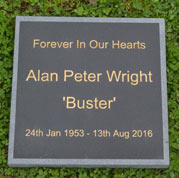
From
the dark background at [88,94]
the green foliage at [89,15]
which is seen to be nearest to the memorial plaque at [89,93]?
the dark background at [88,94]

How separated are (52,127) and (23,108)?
326 mm

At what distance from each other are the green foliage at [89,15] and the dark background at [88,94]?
20cm

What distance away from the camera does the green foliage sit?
3.04m

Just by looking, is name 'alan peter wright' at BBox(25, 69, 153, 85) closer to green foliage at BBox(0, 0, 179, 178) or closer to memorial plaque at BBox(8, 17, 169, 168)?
memorial plaque at BBox(8, 17, 169, 168)

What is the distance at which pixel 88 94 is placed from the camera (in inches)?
120

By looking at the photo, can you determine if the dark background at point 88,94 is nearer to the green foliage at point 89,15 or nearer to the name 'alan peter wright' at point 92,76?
the name 'alan peter wright' at point 92,76

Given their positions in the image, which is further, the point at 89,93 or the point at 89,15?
the point at 89,15

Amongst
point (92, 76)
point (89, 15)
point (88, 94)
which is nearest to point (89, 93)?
point (88, 94)

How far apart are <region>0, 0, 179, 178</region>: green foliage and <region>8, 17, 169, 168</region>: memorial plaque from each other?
15cm

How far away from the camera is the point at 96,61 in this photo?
Result: 313 cm

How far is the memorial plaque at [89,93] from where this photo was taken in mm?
2939

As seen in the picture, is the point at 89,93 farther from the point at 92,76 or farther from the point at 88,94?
the point at 92,76

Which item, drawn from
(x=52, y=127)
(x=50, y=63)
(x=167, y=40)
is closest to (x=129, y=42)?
(x=167, y=40)

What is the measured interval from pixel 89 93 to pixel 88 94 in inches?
0.5
